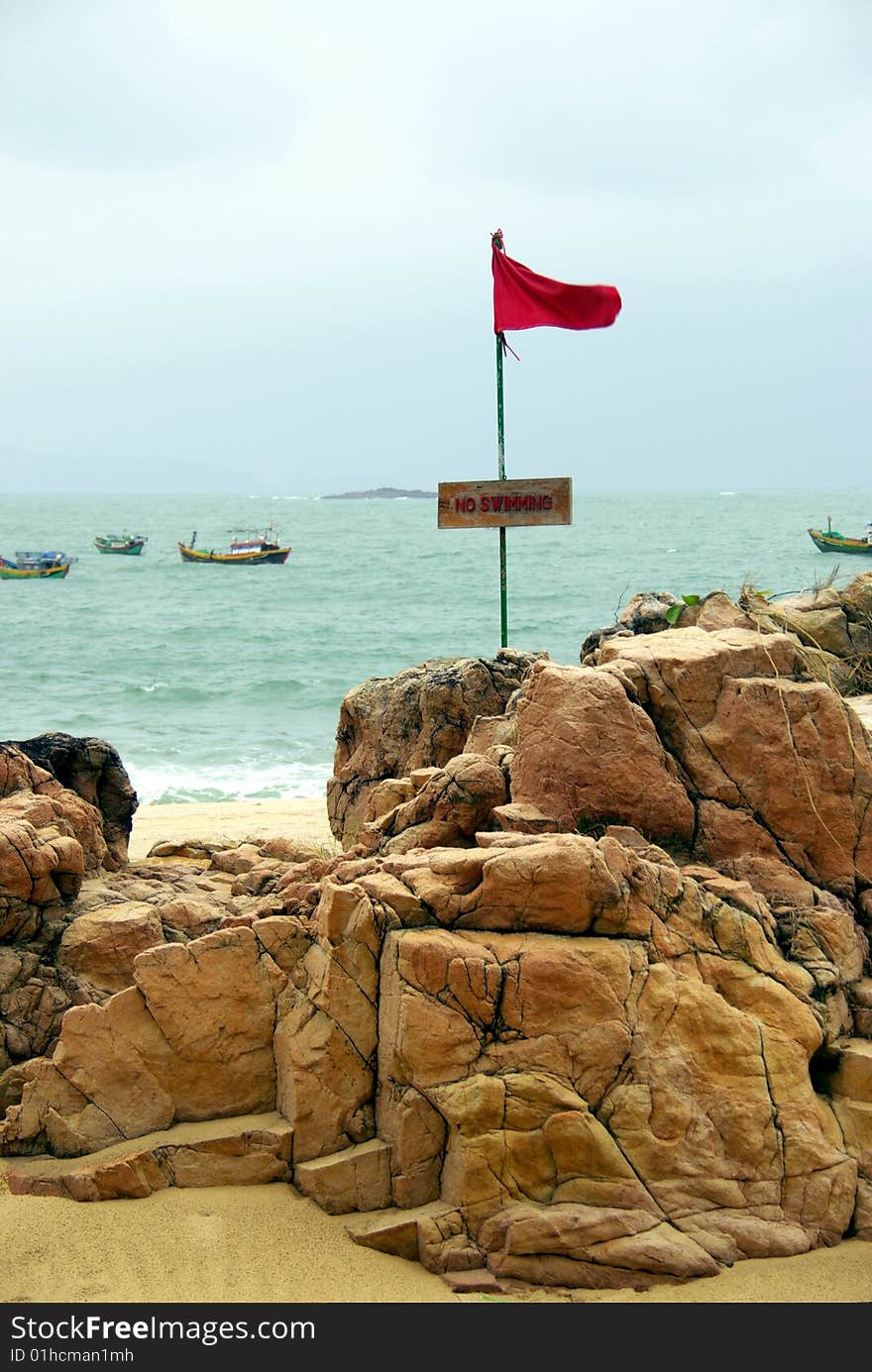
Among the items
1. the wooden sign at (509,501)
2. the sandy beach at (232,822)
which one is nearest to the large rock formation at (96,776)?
the sandy beach at (232,822)

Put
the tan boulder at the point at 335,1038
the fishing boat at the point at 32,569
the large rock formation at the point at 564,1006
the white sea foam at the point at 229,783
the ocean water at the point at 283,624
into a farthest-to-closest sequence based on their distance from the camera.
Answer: the fishing boat at the point at 32,569, the ocean water at the point at 283,624, the white sea foam at the point at 229,783, the tan boulder at the point at 335,1038, the large rock formation at the point at 564,1006

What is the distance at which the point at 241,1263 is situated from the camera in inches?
194

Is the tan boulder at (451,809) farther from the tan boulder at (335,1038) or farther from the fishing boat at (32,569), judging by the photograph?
the fishing boat at (32,569)

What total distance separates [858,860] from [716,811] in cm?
71

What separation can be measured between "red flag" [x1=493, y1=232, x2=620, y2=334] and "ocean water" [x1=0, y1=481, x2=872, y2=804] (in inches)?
103

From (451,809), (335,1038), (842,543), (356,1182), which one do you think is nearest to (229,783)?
(451,809)

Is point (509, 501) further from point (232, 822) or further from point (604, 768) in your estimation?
point (232, 822)

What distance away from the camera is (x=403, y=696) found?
375 inches

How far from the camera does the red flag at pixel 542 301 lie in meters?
10.9

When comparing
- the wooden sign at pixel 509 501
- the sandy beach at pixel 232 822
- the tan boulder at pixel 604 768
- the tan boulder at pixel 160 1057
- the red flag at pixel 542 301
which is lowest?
the sandy beach at pixel 232 822

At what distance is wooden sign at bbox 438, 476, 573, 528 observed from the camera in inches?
408

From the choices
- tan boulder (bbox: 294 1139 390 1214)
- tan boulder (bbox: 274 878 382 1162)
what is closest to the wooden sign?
tan boulder (bbox: 274 878 382 1162)

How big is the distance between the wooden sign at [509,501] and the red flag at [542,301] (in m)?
1.45

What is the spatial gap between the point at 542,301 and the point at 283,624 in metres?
34.2
